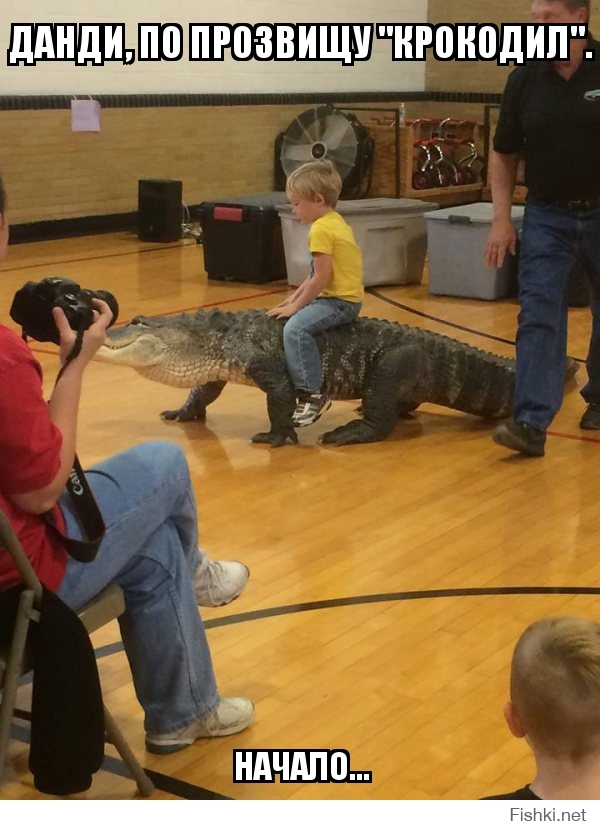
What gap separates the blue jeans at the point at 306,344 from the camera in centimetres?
448

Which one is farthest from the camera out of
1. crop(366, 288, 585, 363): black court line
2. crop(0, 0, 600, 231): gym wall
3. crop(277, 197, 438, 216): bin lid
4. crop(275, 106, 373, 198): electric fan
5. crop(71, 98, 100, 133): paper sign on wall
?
crop(275, 106, 373, 198): electric fan

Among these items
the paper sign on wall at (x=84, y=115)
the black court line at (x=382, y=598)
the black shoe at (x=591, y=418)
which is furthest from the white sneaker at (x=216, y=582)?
the paper sign on wall at (x=84, y=115)

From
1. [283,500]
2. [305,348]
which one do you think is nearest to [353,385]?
[305,348]

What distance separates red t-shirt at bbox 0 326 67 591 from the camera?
1.86 meters

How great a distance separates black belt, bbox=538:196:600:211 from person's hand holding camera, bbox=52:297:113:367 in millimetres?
2399

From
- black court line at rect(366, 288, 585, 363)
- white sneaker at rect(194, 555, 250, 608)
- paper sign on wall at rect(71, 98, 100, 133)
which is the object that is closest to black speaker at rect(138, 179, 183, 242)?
paper sign on wall at rect(71, 98, 100, 133)

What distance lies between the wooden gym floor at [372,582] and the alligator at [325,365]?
0.11 metres

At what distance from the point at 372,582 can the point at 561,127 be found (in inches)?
71.5

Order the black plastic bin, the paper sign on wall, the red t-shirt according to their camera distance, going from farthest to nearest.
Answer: the paper sign on wall < the black plastic bin < the red t-shirt

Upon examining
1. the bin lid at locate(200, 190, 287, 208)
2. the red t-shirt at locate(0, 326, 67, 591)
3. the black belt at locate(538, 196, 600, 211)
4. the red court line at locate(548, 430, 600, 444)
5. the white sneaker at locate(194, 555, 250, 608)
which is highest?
the black belt at locate(538, 196, 600, 211)

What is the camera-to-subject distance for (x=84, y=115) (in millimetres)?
9094

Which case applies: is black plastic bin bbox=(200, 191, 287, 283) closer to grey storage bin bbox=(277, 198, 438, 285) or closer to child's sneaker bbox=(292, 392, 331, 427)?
grey storage bin bbox=(277, 198, 438, 285)

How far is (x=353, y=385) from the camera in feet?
15.0

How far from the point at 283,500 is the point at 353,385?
35.2 inches
